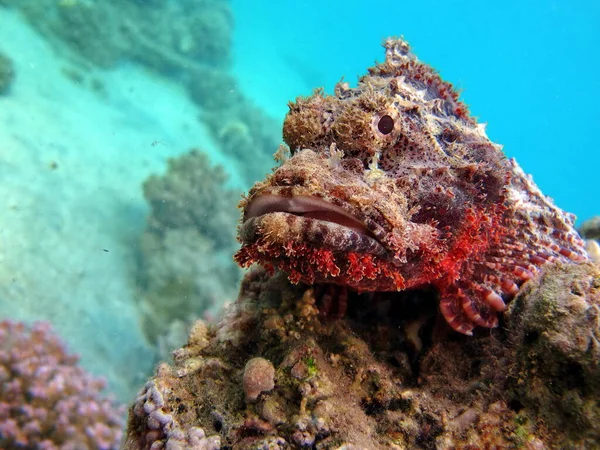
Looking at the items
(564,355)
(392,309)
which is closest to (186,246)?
(392,309)

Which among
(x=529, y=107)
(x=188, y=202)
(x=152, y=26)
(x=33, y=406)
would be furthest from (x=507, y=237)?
(x=529, y=107)

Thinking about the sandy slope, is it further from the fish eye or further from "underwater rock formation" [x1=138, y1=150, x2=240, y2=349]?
the fish eye

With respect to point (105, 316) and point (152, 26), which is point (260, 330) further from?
point (152, 26)

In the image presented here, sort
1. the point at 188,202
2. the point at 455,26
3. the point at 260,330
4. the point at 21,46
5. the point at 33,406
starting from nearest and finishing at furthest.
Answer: the point at 260,330
the point at 33,406
the point at 188,202
the point at 21,46
the point at 455,26

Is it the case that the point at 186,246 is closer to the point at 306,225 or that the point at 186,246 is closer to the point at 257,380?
the point at 257,380

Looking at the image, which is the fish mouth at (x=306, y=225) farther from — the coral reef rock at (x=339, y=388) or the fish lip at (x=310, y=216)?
the coral reef rock at (x=339, y=388)
